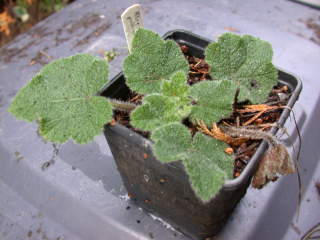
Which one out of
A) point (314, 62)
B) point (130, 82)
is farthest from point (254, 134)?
point (314, 62)

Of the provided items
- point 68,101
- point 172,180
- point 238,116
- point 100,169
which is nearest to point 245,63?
point 238,116

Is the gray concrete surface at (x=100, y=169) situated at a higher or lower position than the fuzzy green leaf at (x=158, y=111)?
lower

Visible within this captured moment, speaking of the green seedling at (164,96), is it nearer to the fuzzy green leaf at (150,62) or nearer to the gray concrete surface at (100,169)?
the fuzzy green leaf at (150,62)

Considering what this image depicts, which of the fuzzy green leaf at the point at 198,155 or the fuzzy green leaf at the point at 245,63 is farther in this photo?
the fuzzy green leaf at the point at 245,63

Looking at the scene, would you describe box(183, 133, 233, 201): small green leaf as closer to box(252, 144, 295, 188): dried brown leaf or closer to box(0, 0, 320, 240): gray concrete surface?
box(252, 144, 295, 188): dried brown leaf

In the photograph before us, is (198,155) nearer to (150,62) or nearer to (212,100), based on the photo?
(212,100)

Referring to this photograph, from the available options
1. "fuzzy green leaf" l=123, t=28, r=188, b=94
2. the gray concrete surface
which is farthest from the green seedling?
the gray concrete surface

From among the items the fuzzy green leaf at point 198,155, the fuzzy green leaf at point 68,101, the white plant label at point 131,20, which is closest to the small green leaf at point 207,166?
the fuzzy green leaf at point 198,155
